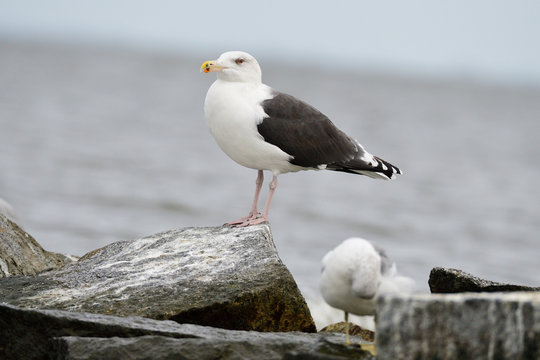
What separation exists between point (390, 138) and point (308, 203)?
731 inches

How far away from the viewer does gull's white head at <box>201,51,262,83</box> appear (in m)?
7.05

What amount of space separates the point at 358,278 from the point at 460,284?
1.80 m

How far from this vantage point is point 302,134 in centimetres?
734

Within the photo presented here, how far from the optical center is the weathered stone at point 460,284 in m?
5.67

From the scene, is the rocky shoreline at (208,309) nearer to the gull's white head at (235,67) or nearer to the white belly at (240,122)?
the white belly at (240,122)

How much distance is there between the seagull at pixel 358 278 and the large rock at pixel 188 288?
46.1 inches

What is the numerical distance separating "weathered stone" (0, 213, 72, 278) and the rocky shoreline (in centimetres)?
1

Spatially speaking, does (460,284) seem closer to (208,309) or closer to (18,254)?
(208,309)

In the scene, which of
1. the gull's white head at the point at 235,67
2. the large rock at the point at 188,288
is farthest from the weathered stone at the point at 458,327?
the gull's white head at the point at 235,67

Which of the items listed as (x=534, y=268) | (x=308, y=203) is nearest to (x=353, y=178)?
(x=308, y=203)

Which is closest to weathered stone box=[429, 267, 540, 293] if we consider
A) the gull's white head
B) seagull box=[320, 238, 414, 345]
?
seagull box=[320, 238, 414, 345]

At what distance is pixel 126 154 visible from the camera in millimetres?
25172

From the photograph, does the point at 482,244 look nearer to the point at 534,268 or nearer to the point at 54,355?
the point at 534,268

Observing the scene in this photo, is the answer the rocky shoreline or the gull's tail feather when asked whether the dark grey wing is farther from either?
the rocky shoreline
